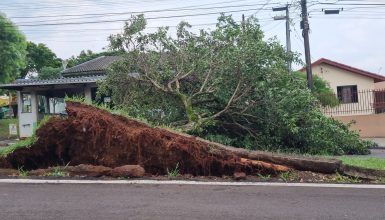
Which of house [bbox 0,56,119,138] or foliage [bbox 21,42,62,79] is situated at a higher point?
foliage [bbox 21,42,62,79]

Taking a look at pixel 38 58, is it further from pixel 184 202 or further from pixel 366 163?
pixel 184 202

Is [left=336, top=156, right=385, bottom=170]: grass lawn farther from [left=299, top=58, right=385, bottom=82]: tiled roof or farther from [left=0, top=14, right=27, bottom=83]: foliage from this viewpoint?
[left=0, top=14, right=27, bottom=83]: foliage

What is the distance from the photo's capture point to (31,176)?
6.46m

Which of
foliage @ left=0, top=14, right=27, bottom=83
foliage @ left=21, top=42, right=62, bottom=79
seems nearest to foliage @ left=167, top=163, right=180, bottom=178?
foliage @ left=0, top=14, right=27, bottom=83

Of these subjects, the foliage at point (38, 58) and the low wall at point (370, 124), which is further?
the foliage at point (38, 58)

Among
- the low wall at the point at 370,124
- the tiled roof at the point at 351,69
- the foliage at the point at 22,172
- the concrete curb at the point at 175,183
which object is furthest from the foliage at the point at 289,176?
the tiled roof at the point at 351,69

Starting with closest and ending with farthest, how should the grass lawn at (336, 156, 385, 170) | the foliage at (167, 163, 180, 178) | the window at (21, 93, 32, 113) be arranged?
1. the foliage at (167, 163, 180, 178)
2. the grass lawn at (336, 156, 385, 170)
3. the window at (21, 93, 32, 113)

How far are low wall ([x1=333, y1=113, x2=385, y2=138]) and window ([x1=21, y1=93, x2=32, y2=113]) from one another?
16359mm

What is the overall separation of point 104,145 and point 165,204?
8.47ft

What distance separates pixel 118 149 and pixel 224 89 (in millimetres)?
4501

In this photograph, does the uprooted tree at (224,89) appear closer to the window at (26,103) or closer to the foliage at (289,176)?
the foliage at (289,176)

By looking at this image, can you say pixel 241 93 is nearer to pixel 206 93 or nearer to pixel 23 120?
pixel 206 93

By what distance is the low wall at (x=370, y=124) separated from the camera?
67.2ft

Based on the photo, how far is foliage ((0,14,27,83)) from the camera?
28.0 meters
